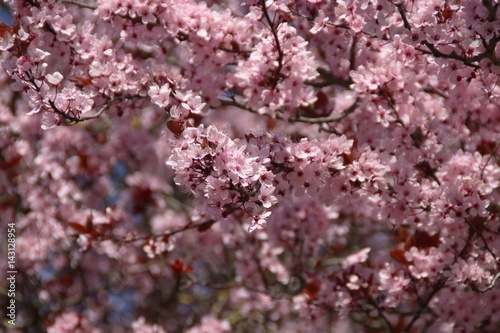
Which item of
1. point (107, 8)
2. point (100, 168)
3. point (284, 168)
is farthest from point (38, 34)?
point (100, 168)

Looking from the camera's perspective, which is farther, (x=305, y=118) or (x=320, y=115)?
(x=320, y=115)

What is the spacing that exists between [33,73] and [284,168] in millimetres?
1432

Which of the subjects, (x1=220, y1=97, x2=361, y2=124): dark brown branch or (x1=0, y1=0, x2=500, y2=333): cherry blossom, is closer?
(x1=0, y1=0, x2=500, y2=333): cherry blossom

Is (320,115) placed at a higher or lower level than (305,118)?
higher

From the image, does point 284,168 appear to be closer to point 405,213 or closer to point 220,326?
point 405,213

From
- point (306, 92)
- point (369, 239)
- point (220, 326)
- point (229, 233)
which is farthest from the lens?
point (369, 239)

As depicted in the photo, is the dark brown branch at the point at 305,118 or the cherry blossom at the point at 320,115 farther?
the dark brown branch at the point at 305,118

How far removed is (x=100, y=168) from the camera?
646 cm

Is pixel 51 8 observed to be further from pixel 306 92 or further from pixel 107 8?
pixel 306 92

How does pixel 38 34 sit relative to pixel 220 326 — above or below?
above

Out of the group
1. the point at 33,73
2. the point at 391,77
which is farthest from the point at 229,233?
the point at 33,73

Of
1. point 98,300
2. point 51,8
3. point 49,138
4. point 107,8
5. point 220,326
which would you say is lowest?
point 98,300

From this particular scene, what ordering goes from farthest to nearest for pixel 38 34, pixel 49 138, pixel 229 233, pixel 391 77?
pixel 49 138, pixel 229 233, pixel 391 77, pixel 38 34

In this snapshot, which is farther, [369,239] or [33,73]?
[369,239]
